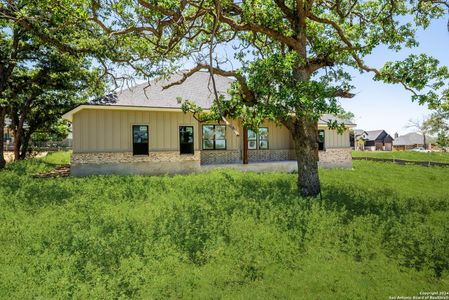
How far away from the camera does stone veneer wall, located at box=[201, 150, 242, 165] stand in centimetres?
2108

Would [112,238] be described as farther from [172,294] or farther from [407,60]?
[407,60]

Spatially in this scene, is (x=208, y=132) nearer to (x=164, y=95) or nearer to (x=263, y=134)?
(x=164, y=95)

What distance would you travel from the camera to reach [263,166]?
21281mm

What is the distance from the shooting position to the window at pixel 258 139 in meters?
23.2

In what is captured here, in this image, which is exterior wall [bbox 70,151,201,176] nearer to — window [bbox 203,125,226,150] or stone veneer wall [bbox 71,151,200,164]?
stone veneer wall [bbox 71,151,200,164]

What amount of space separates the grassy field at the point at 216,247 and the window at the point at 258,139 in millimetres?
12281

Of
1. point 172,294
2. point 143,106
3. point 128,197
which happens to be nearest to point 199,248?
point 172,294

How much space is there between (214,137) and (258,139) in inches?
152

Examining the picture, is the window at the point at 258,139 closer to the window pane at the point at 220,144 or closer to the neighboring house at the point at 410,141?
the window pane at the point at 220,144

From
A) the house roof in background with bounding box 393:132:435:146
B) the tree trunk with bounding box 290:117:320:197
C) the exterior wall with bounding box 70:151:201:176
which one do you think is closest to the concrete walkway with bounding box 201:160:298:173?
the exterior wall with bounding box 70:151:201:176

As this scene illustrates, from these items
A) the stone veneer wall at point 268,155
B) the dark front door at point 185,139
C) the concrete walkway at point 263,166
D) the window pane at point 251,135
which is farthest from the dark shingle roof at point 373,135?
the dark front door at point 185,139

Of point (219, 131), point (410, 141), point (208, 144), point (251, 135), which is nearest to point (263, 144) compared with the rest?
Result: point (251, 135)

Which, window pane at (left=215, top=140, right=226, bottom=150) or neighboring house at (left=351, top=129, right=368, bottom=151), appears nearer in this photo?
window pane at (left=215, top=140, right=226, bottom=150)

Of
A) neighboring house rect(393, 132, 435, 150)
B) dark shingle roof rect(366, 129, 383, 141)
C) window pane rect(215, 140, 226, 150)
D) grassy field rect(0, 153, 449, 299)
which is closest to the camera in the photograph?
grassy field rect(0, 153, 449, 299)
